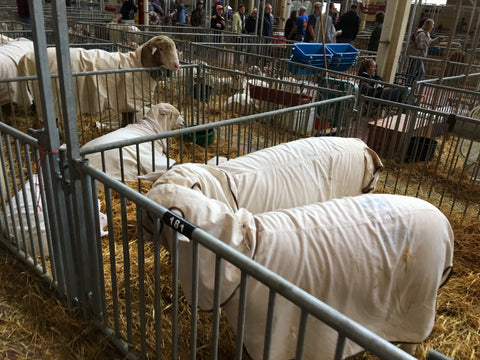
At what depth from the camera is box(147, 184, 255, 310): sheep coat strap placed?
2.04 meters

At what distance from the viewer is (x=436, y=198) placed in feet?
17.6

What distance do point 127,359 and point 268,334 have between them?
140cm

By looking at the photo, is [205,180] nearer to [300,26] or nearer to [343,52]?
[343,52]

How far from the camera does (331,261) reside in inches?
86.4

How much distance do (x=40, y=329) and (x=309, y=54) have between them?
790 centimetres

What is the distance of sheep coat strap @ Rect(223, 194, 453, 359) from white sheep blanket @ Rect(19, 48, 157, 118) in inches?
178

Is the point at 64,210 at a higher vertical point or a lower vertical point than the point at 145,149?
higher

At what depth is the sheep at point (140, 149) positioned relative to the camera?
4.45m

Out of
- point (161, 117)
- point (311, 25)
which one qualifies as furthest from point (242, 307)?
point (311, 25)

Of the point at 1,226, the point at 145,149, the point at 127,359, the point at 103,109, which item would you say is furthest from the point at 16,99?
the point at 127,359

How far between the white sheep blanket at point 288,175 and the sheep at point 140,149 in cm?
129

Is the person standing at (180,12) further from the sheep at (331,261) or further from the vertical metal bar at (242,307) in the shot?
the vertical metal bar at (242,307)

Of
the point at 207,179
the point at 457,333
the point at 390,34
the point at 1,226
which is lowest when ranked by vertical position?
the point at 457,333

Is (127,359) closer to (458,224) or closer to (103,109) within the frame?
(458,224)
